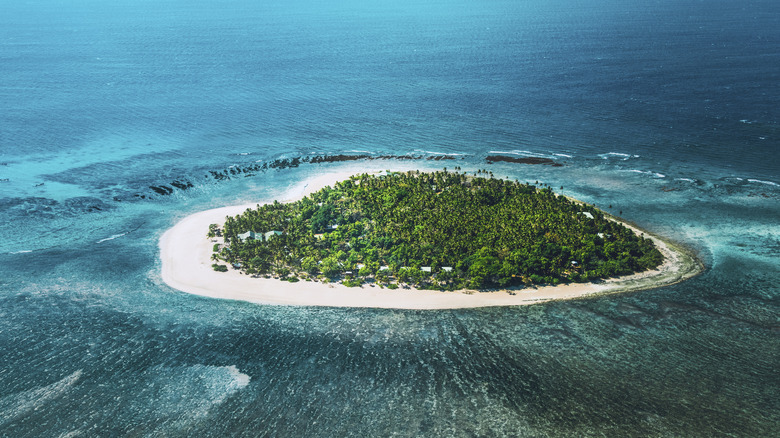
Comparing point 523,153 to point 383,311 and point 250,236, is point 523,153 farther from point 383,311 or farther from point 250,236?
point 383,311

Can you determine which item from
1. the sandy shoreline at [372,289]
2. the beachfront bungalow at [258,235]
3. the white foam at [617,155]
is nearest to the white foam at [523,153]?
the white foam at [617,155]

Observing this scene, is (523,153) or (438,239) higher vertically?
(523,153)

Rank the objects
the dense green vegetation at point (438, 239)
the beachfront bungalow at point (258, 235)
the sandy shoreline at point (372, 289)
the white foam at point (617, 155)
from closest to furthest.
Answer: the sandy shoreline at point (372, 289) → the dense green vegetation at point (438, 239) → the beachfront bungalow at point (258, 235) → the white foam at point (617, 155)

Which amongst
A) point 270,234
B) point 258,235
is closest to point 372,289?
point 270,234

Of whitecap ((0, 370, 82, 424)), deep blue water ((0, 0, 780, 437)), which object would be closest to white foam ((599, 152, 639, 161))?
deep blue water ((0, 0, 780, 437))

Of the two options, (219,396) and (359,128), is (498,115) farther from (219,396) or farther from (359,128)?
(219,396)

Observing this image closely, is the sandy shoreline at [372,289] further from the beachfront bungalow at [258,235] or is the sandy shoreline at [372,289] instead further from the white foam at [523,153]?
the white foam at [523,153]
